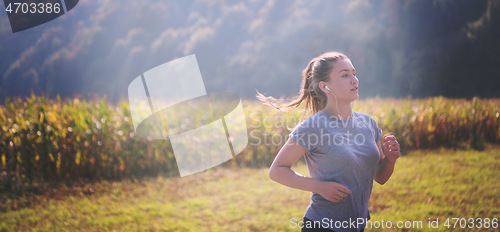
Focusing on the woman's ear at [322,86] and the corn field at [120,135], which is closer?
the woman's ear at [322,86]

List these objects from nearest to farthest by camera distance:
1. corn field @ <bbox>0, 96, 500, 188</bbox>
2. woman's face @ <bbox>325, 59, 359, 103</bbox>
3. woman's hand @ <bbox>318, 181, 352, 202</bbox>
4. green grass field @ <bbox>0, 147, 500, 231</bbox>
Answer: woman's hand @ <bbox>318, 181, 352, 202</bbox>
woman's face @ <bbox>325, 59, 359, 103</bbox>
green grass field @ <bbox>0, 147, 500, 231</bbox>
corn field @ <bbox>0, 96, 500, 188</bbox>

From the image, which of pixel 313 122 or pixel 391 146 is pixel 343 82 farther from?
pixel 391 146

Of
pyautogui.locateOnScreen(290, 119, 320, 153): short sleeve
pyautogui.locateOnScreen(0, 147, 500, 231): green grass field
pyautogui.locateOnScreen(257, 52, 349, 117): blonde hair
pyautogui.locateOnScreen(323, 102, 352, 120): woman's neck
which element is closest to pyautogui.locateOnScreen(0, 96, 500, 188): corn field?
pyautogui.locateOnScreen(0, 147, 500, 231): green grass field

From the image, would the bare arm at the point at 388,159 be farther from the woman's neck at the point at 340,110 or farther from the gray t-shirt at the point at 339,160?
the woman's neck at the point at 340,110

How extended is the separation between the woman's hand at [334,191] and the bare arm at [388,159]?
296 millimetres

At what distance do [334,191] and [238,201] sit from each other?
106 inches

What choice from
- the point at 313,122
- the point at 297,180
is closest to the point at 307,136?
the point at 313,122

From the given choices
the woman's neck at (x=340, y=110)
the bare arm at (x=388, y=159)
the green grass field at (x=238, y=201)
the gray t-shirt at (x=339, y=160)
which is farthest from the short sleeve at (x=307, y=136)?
the green grass field at (x=238, y=201)

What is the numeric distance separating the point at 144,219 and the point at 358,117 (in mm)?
2504

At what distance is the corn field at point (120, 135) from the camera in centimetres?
477

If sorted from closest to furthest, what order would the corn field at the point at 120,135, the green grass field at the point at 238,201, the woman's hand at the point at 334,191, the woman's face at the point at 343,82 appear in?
the woman's hand at the point at 334,191, the woman's face at the point at 343,82, the green grass field at the point at 238,201, the corn field at the point at 120,135

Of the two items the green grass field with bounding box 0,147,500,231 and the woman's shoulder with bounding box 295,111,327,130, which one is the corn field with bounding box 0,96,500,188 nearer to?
the green grass field with bounding box 0,147,500,231

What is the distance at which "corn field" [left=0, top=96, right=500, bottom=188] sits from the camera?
4.77 meters

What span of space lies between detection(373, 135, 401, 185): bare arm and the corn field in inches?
104
